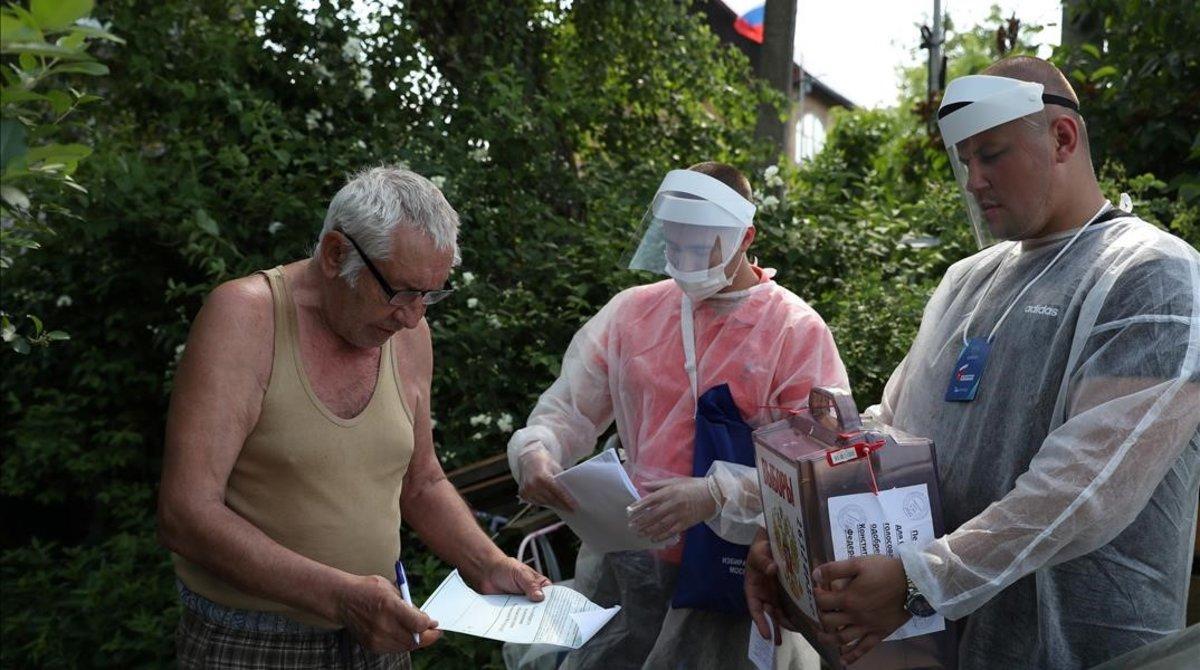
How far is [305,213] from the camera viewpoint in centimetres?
574

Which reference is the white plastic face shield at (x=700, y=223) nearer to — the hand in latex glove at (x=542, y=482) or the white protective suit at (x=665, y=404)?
the white protective suit at (x=665, y=404)

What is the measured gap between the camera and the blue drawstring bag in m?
2.97

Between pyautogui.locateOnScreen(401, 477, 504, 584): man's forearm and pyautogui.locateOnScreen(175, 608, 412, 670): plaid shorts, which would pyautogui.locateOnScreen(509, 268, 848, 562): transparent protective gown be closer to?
pyautogui.locateOnScreen(401, 477, 504, 584): man's forearm

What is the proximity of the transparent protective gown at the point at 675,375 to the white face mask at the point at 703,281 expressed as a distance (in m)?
0.05

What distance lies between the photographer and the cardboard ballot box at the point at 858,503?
222 cm

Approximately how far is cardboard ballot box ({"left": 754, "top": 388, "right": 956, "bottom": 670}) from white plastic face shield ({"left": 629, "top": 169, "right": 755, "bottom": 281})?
2.65 feet

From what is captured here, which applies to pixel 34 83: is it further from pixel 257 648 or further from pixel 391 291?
pixel 257 648

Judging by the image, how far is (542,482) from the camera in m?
3.17

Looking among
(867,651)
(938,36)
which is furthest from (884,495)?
(938,36)

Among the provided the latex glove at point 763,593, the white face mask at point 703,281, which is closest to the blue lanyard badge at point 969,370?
the latex glove at point 763,593

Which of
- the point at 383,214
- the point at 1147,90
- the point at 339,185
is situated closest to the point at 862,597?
the point at 383,214

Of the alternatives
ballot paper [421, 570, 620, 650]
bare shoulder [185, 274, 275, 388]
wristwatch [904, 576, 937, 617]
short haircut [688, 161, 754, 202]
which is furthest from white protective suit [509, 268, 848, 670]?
bare shoulder [185, 274, 275, 388]

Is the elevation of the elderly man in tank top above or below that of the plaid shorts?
above

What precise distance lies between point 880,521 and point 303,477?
113 cm
